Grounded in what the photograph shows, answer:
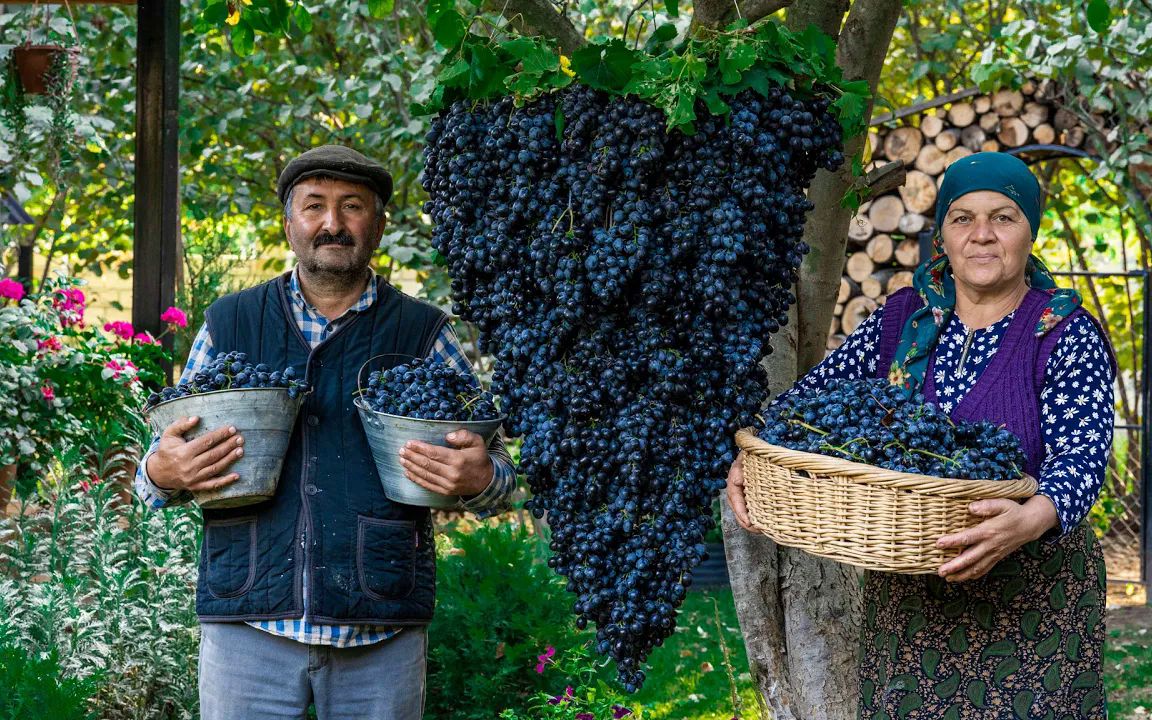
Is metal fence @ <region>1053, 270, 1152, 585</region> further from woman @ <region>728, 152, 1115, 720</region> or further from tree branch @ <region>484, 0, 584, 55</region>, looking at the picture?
tree branch @ <region>484, 0, 584, 55</region>

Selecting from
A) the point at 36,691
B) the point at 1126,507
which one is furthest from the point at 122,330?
the point at 1126,507

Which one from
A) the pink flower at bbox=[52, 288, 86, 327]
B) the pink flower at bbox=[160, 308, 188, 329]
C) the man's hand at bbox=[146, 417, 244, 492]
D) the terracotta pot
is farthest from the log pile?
the man's hand at bbox=[146, 417, 244, 492]

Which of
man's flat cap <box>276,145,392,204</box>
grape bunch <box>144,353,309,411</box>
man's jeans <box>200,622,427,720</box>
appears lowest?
man's jeans <box>200,622,427,720</box>

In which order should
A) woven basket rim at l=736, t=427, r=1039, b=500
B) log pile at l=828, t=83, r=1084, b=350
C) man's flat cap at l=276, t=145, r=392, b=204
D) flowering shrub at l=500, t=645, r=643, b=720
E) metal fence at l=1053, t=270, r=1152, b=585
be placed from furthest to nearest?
1. metal fence at l=1053, t=270, r=1152, b=585
2. log pile at l=828, t=83, r=1084, b=350
3. flowering shrub at l=500, t=645, r=643, b=720
4. man's flat cap at l=276, t=145, r=392, b=204
5. woven basket rim at l=736, t=427, r=1039, b=500

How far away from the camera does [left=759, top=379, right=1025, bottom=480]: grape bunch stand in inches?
70.9

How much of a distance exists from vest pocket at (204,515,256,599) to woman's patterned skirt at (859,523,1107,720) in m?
1.22

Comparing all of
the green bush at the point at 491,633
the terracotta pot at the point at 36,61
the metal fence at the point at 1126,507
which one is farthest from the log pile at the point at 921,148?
the terracotta pot at the point at 36,61

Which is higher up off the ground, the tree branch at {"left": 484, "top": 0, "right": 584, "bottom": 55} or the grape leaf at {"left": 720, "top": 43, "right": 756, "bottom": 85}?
the tree branch at {"left": 484, "top": 0, "right": 584, "bottom": 55}

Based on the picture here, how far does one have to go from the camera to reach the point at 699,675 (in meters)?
4.80

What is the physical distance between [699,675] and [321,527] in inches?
119

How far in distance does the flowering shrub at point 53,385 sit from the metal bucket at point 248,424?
2180mm

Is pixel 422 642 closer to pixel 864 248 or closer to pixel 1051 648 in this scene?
pixel 1051 648

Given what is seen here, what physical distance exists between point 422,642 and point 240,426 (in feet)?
1.96

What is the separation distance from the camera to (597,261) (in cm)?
174
